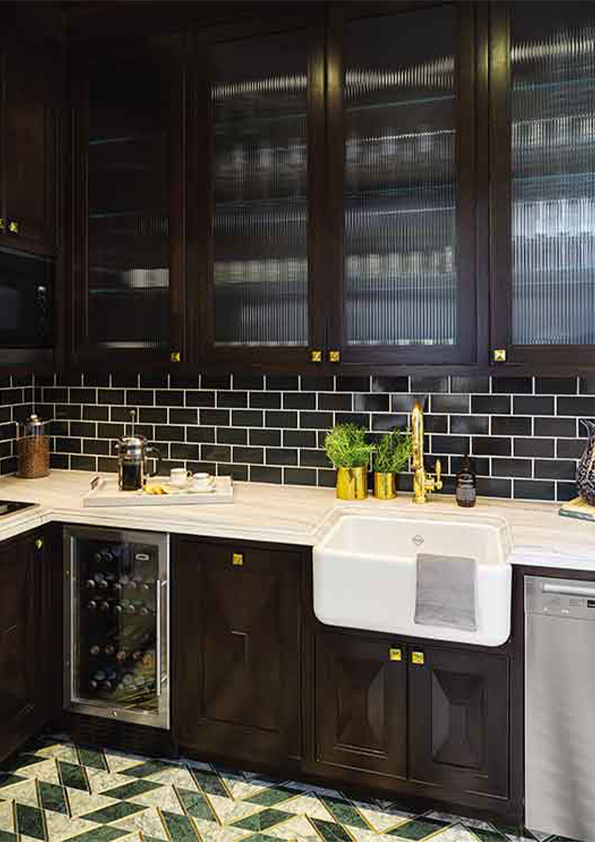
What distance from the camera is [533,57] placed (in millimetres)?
2318

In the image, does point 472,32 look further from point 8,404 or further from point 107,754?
point 107,754

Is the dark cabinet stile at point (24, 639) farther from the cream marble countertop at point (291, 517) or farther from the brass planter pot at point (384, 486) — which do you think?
the brass planter pot at point (384, 486)

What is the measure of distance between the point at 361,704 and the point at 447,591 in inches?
20.5

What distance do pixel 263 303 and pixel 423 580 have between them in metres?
1.19

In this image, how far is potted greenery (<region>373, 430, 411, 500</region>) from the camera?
8.95 feet

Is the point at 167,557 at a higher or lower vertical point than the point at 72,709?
higher

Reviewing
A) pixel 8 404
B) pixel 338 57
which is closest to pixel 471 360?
pixel 338 57

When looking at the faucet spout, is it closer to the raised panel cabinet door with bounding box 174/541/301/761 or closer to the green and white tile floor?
the raised panel cabinet door with bounding box 174/541/301/761

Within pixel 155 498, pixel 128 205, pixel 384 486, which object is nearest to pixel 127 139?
pixel 128 205

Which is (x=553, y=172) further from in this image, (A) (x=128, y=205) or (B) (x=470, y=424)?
(A) (x=128, y=205)

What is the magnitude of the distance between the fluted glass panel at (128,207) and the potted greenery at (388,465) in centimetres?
99

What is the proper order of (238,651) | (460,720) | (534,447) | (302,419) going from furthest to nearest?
(302,419), (534,447), (238,651), (460,720)

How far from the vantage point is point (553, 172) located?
7.57 ft

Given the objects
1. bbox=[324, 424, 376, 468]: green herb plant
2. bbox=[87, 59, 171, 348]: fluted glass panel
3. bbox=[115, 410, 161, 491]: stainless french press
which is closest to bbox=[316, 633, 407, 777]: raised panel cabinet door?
bbox=[324, 424, 376, 468]: green herb plant
